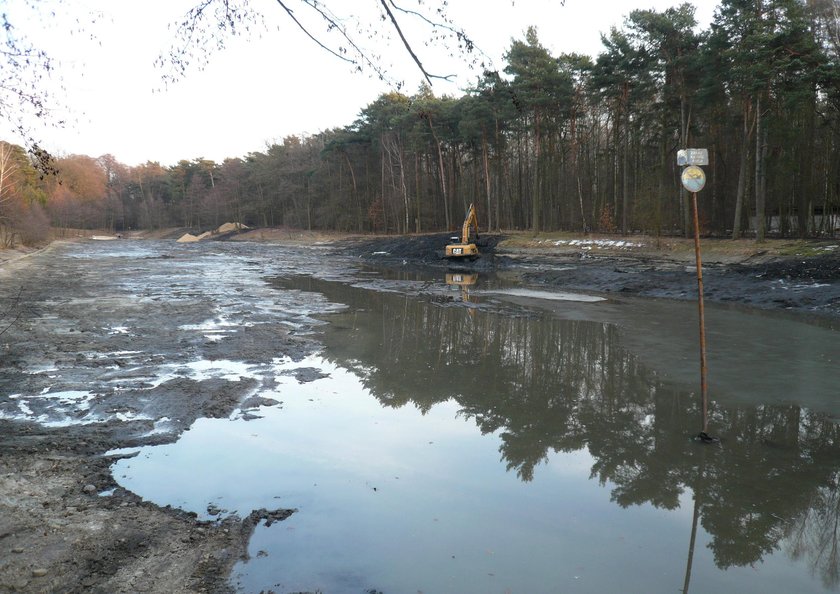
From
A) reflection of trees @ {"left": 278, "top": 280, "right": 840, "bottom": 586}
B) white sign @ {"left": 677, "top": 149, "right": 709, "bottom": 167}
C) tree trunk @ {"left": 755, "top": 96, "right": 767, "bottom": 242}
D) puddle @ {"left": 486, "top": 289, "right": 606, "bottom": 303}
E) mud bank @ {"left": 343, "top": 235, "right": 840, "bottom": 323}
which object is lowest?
reflection of trees @ {"left": 278, "top": 280, "right": 840, "bottom": 586}

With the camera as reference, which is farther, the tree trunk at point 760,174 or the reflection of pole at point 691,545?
the tree trunk at point 760,174

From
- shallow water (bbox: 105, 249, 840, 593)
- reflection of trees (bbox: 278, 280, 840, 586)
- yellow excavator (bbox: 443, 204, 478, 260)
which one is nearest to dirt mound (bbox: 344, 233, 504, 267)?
yellow excavator (bbox: 443, 204, 478, 260)

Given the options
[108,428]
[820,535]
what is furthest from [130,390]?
[820,535]

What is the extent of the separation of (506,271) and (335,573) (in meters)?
28.4

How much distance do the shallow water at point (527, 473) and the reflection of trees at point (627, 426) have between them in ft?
0.11

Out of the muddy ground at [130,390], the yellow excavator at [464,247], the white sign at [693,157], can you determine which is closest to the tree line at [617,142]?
the white sign at [693,157]

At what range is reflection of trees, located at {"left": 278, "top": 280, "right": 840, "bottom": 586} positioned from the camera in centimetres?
521

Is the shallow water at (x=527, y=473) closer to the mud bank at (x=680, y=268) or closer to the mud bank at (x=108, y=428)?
the mud bank at (x=108, y=428)

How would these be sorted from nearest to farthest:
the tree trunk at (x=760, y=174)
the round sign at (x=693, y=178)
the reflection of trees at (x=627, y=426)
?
the reflection of trees at (x=627, y=426)
the round sign at (x=693, y=178)
the tree trunk at (x=760, y=174)

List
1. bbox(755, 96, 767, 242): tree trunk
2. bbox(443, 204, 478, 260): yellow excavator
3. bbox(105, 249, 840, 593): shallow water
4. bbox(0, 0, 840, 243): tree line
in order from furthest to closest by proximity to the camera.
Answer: bbox(443, 204, 478, 260): yellow excavator
bbox(755, 96, 767, 242): tree trunk
bbox(0, 0, 840, 243): tree line
bbox(105, 249, 840, 593): shallow water

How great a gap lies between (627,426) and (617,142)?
3228cm

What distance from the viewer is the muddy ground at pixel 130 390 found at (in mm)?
4016

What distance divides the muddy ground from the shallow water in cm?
38

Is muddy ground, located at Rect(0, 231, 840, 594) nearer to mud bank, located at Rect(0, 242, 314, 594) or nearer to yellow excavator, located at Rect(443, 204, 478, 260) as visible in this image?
mud bank, located at Rect(0, 242, 314, 594)
